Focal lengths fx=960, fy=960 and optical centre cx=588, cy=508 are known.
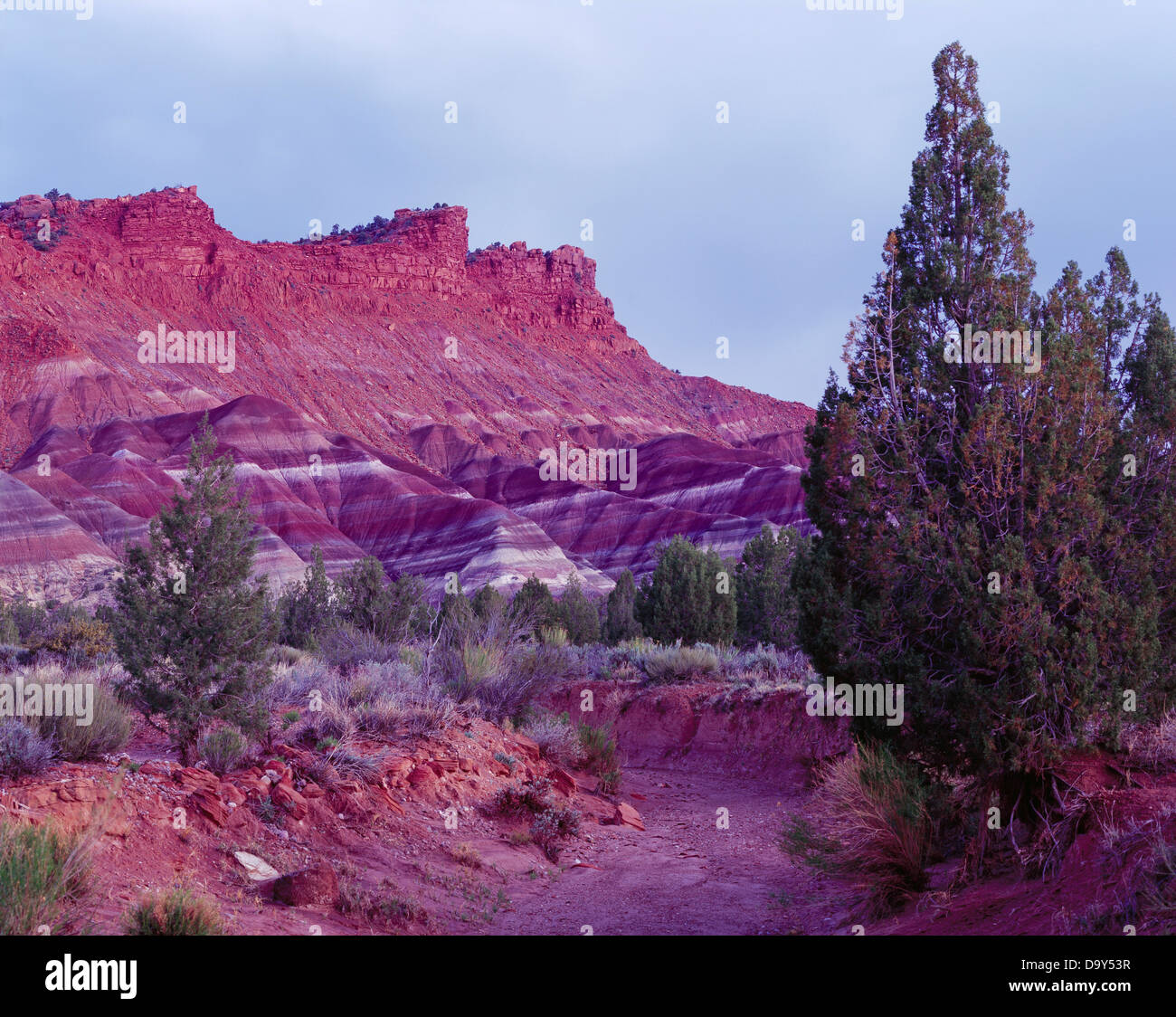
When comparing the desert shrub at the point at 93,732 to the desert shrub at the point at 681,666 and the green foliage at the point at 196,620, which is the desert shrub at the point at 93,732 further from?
the desert shrub at the point at 681,666

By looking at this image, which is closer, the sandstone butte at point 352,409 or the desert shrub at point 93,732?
the desert shrub at point 93,732

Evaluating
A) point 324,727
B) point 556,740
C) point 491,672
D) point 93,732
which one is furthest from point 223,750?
point 556,740

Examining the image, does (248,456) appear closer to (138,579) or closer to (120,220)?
(120,220)

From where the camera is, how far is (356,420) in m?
89.4

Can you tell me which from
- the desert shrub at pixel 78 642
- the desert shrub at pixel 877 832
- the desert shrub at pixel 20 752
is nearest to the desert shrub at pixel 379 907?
the desert shrub at pixel 20 752

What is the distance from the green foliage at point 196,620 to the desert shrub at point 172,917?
14.3 feet

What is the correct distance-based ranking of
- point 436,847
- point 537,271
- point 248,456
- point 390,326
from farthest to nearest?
point 537,271, point 390,326, point 248,456, point 436,847

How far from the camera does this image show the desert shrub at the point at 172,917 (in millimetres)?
5863

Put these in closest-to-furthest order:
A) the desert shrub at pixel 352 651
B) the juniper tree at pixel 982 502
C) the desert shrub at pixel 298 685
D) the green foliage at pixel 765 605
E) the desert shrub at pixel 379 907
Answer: the juniper tree at pixel 982 502
the desert shrub at pixel 379 907
the desert shrub at pixel 298 685
the desert shrub at pixel 352 651
the green foliage at pixel 765 605

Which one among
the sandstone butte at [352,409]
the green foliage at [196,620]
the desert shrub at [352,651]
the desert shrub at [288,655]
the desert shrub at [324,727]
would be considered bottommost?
the desert shrub at [324,727]

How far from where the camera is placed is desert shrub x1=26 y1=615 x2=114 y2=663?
17000mm

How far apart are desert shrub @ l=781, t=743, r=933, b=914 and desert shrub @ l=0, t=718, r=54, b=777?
→ 6499mm
